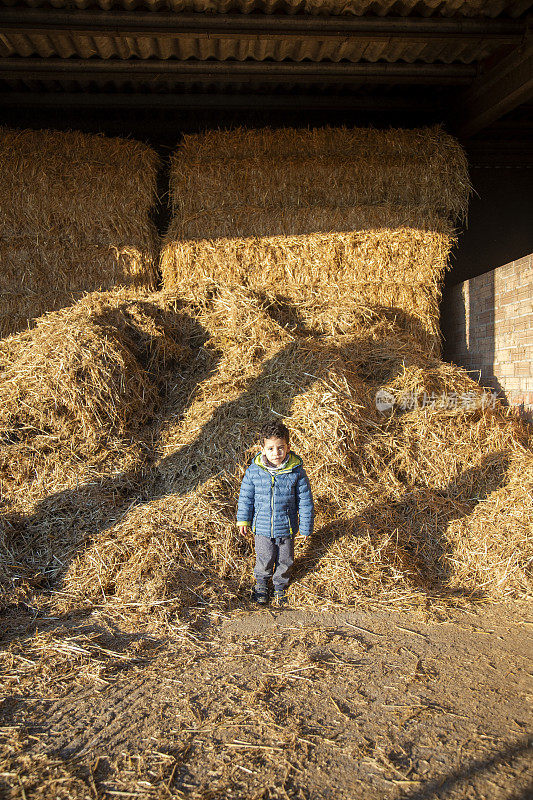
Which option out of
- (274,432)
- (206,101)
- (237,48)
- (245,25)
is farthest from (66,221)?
(274,432)

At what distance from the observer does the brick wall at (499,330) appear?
5.37 metres

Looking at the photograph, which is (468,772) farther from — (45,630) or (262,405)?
(262,405)

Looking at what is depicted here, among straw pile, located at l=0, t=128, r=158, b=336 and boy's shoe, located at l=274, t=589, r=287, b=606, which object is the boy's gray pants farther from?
straw pile, located at l=0, t=128, r=158, b=336

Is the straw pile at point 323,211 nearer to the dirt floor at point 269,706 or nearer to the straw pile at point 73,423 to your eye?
the straw pile at point 73,423

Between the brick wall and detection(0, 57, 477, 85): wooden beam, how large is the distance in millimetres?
2321

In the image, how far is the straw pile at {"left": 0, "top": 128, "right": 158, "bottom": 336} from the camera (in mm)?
6566

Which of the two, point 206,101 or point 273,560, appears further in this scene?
point 206,101

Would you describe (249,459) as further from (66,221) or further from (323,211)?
(66,221)

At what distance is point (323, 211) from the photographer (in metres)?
6.80

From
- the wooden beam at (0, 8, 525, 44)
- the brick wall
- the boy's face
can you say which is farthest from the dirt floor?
the wooden beam at (0, 8, 525, 44)

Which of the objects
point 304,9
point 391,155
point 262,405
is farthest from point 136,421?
point 391,155

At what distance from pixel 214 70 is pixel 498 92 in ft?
9.61

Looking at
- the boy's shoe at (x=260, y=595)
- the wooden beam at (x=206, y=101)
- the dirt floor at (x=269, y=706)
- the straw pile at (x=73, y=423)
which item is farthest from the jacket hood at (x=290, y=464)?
the wooden beam at (x=206, y=101)

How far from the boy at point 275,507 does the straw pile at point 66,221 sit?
381 cm
